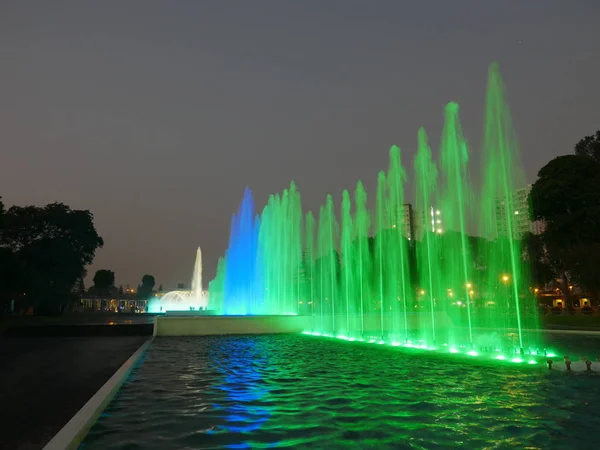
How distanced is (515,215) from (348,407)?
165 feet

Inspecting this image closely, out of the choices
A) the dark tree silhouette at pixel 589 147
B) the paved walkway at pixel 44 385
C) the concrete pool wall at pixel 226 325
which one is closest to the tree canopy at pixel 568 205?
the dark tree silhouette at pixel 589 147

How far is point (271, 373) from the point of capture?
1115cm

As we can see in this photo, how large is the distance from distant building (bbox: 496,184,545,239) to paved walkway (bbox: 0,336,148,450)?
14377mm

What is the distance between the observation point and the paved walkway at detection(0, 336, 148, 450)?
6379 mm

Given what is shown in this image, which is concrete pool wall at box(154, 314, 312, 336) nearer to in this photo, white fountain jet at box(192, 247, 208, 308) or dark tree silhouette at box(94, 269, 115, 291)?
white fountain jet at box(192, 247, 208, 308)

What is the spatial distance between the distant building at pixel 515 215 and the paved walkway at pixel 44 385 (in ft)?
47.2

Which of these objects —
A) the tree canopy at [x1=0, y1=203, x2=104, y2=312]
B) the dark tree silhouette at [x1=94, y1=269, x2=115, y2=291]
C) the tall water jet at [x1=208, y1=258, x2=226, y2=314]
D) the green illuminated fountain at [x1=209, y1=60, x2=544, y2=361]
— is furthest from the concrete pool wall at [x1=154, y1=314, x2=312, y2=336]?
the dark tree silhouette at [x1=94, y1=269, x2=115, y2=291]

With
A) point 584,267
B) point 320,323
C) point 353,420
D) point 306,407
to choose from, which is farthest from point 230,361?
point 584,267

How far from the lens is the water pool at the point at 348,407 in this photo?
5.80m

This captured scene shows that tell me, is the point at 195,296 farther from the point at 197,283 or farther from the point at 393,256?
the point at 393,256

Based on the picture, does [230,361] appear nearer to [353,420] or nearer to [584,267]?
[353,420]

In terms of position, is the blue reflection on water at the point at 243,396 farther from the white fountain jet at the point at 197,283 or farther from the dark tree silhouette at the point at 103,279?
the dark tree silhouette at the point at 103,279

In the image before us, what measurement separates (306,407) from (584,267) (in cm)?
3387

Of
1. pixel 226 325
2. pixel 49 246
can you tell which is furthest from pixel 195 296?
pixel 226 325
